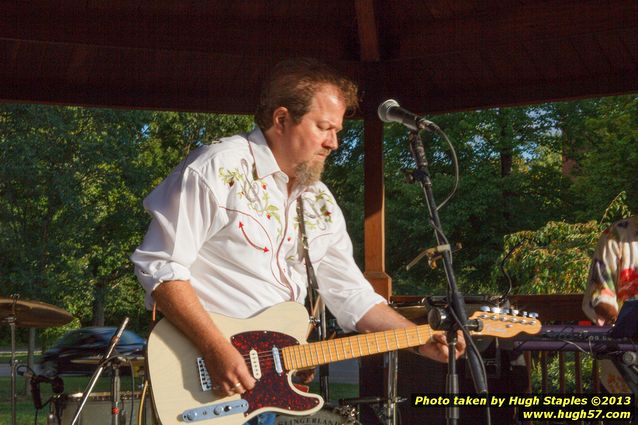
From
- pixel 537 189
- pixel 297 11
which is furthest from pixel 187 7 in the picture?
pixel 537 189

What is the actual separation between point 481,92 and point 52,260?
13.4m

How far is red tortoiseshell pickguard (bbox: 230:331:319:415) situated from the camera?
3150 mm

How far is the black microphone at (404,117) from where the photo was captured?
3.12m

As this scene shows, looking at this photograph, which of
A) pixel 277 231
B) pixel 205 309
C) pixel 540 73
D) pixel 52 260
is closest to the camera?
pixel 205 309

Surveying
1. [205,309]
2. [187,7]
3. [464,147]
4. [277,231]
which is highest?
[464,147]

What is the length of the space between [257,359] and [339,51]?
14.1 feet

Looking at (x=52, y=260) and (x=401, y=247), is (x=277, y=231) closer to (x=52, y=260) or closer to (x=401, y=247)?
(x=52, y=260)

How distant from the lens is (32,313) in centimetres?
639

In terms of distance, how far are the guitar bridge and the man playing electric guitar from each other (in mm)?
17

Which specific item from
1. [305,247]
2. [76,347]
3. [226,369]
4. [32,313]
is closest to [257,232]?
[305,247]

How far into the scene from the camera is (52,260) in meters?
18.6

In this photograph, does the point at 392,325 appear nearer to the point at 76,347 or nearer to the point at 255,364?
the point at 255,364

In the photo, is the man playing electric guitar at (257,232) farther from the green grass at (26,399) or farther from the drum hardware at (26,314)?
the green grass at (26,399)

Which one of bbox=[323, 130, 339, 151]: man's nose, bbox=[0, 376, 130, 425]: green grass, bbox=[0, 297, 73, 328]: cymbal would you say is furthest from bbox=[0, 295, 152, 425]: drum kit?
bbox=[0, 376, 130, 425]: green grass
